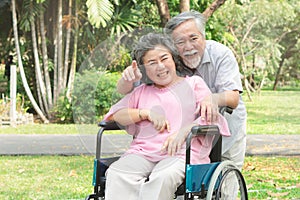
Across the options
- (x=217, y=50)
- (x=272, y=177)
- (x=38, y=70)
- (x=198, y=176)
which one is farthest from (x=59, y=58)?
(x=198, y=176)

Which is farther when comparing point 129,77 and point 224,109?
point 224,109

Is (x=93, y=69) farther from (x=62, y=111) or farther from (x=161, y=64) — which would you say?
(x=62, y=111)

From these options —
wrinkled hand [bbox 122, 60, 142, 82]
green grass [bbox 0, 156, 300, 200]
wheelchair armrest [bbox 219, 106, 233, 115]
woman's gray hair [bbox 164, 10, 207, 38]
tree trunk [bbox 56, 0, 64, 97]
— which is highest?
woman's gray hair [bbox 164, 10, 207, 38]

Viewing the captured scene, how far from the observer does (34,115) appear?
1341 cm

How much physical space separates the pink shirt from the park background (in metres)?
Answer: 0.13

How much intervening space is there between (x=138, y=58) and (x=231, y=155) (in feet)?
2.72

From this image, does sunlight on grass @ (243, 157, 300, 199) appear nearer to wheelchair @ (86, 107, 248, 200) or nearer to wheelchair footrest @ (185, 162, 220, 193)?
wheelchair @ (86, 107, 248, 200)

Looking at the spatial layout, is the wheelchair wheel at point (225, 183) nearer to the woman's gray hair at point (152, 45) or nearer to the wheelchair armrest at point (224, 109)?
the wheelchair armrest at point (224, 109)

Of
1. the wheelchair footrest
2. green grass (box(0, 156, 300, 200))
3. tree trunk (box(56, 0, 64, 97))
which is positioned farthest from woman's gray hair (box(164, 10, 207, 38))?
tree trunk (box(56, 0, 64, 97))

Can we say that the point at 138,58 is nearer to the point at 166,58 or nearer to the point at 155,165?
the point at 166,58

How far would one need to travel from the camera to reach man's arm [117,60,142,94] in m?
3.22

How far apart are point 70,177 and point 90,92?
10.5ft

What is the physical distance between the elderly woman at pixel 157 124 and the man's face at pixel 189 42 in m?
0.08

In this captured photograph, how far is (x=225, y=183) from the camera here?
349 centimetres
